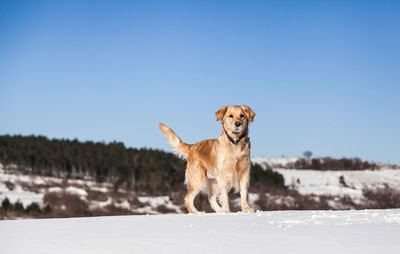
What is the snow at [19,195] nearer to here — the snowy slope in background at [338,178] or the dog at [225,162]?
the snowy slope in background at [338,178]

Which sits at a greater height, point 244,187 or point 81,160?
point 81,160

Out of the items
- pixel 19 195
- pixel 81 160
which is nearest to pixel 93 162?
pixel 81 160

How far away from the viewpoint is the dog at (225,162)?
7891mm

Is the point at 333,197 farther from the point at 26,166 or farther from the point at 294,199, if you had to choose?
the point at 26,166

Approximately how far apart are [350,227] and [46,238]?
346 cm

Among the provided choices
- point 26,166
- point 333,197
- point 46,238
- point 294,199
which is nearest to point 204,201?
point 294,199

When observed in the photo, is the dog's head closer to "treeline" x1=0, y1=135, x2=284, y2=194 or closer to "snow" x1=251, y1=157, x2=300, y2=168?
"treeline" x1=0, y1=135, x2=284, y2=194

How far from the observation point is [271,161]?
3442 inches

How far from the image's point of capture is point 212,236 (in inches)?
203

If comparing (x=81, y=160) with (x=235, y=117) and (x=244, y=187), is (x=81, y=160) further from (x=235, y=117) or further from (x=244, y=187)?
(x=235, y=117)

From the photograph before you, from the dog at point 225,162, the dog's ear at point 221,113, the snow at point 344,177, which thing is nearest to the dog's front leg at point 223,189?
the dog at point 225,162

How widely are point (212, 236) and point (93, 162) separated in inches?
2151

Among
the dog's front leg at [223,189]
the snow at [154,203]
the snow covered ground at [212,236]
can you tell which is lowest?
the snow at [154,203]

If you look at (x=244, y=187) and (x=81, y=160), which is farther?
(x=81, y=160)
